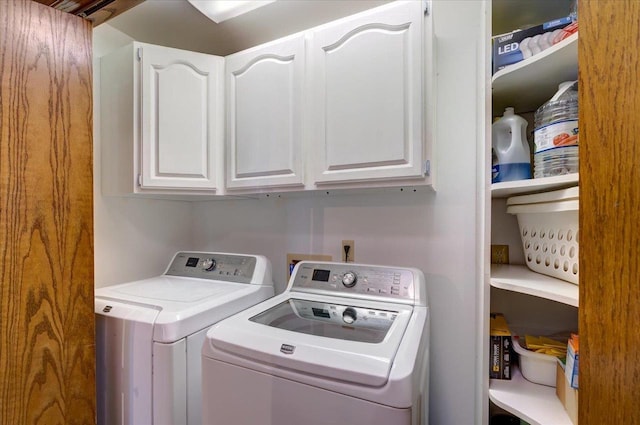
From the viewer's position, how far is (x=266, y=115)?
4.81 ft

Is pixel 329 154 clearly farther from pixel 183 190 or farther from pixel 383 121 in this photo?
pixel 183 190

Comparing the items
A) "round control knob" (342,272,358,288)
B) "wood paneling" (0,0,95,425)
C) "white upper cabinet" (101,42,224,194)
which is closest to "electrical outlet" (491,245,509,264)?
"round control knob" (342,272,358,288)

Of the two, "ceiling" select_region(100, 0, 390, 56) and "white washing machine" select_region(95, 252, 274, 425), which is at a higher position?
"ceiling" select_region(100, 0, 390, 56)

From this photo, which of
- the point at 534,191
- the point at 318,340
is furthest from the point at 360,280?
the point at 534,191

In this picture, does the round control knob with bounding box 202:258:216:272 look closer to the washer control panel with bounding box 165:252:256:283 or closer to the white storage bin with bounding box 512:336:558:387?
the washer control panel with bounding box 165:252:256:283

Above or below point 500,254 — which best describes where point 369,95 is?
above

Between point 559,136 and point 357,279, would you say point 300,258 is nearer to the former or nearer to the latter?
point 357,279

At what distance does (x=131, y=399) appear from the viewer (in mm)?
1107

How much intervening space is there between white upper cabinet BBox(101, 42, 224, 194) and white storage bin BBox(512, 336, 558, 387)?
1.57 meters

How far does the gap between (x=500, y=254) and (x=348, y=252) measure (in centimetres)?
75

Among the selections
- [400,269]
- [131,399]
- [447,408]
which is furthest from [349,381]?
[447,408]

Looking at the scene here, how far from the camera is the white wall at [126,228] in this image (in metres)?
1.58

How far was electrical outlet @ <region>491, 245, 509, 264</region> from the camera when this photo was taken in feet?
4.37

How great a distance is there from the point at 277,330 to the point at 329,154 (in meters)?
0.78
